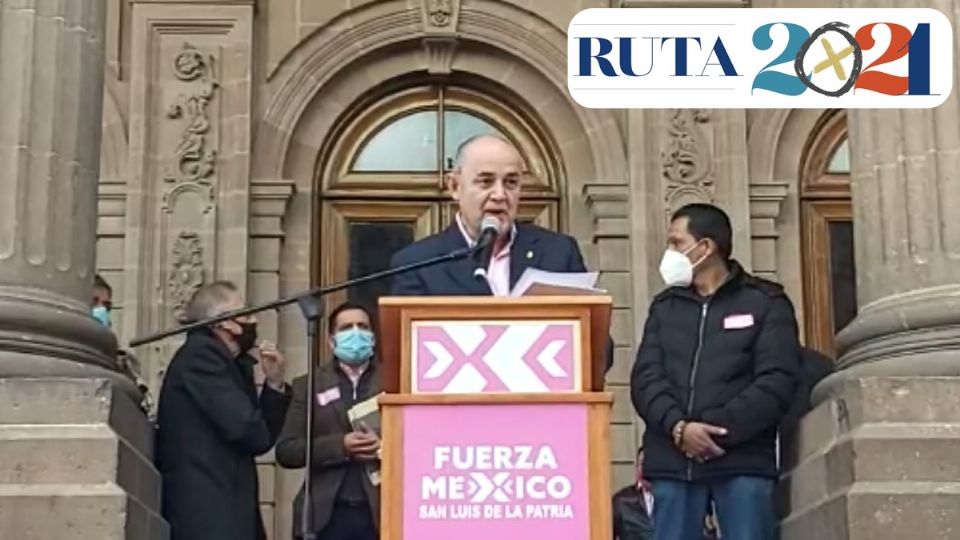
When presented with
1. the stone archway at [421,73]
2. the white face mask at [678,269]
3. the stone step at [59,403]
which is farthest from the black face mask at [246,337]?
the stone archway at [421,73]

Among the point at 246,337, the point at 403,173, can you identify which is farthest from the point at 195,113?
the point at 246,337

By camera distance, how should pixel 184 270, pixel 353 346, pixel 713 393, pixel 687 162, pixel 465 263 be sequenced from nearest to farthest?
pixel 465 263, pixel 713 393, pixel 353 346, pixel 184 270, pixel 687 162

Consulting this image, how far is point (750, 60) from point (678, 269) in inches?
78.8

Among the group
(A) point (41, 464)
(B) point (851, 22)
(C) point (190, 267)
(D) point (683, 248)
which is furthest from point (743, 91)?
(C) point (190, 267)

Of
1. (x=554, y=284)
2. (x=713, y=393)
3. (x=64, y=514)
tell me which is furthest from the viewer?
(x=713, y=393)

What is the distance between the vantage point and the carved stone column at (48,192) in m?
7.25

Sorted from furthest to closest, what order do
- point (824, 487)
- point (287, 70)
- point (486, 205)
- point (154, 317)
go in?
point (287, 70) → point (154, 317) → point (824, 487) → point (486, 205)

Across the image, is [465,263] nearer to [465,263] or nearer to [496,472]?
[465,263]

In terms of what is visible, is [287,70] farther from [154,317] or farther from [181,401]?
[181,401]

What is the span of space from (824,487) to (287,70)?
6.96 metres

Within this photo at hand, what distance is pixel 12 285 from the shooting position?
24.0ft

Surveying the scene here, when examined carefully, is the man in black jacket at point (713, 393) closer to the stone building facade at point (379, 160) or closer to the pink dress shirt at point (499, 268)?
the pink dress shirt at point (499, 268)

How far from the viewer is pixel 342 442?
7785 mm

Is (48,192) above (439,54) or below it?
below
